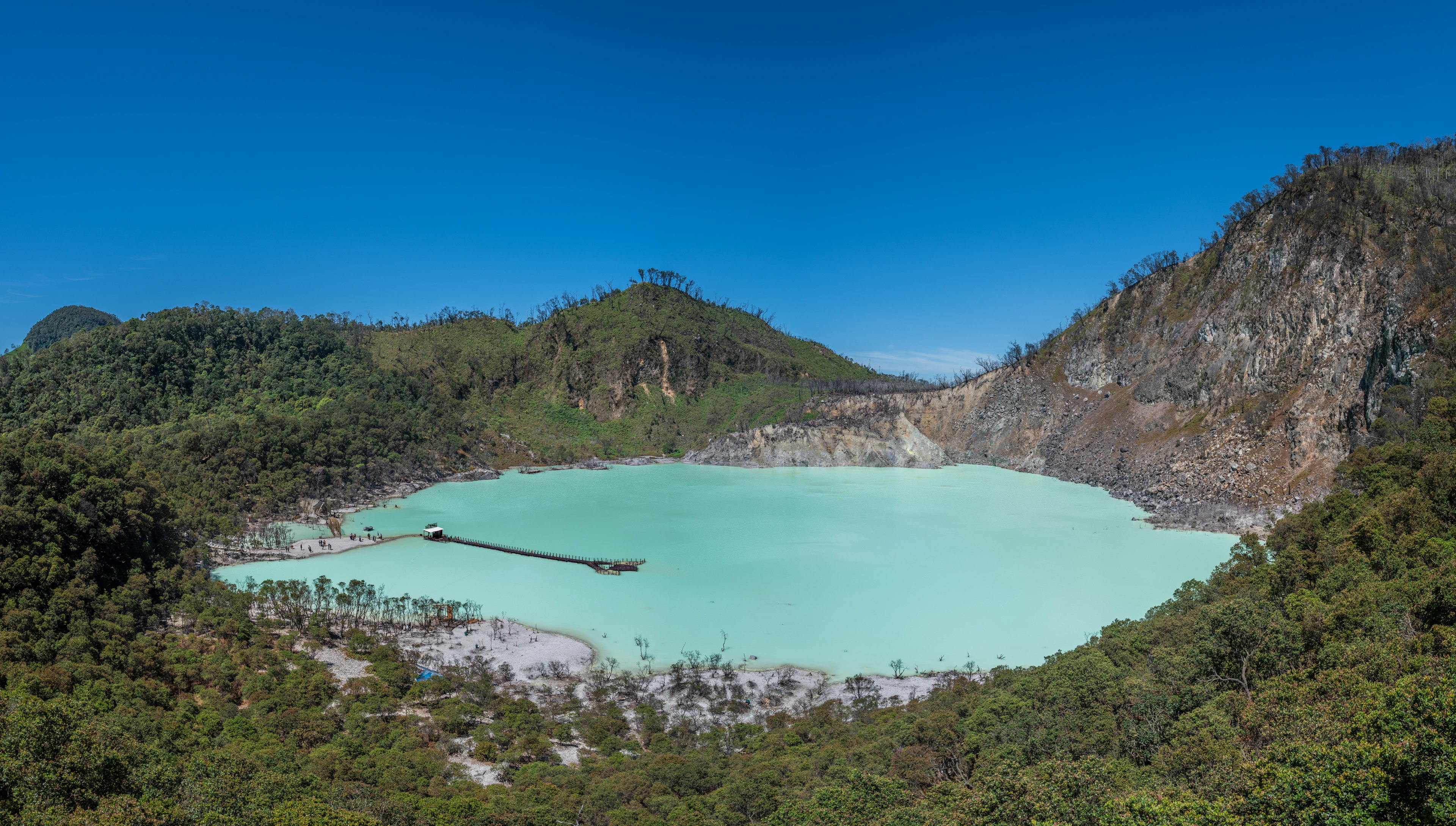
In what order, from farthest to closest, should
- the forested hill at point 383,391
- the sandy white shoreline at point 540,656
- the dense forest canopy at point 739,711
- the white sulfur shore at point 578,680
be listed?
the forested hill at point 383,391 < the sandy white shoreline at point 540,656 < the white sulfur shore at point 578,680 < the dense forest canopy at point 739,711

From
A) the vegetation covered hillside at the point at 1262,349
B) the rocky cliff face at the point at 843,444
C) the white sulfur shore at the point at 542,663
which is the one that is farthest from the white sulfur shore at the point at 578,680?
the rocky cliff face at the point at 843,444

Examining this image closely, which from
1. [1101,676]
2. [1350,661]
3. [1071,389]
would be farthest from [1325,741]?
[1071,389]

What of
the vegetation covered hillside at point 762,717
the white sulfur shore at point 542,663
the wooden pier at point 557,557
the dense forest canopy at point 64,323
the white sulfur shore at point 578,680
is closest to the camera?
the vegetation covered hillside at point 762,717

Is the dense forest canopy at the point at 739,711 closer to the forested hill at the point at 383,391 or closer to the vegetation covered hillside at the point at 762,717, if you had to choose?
the vegetation covered hillside at the point at 762,717

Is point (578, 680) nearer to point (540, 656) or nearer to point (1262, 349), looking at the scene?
point (540, 656)

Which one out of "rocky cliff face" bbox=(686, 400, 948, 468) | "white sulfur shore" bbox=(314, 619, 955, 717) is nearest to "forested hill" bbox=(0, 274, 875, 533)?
"rocky cliff face" bbox=(686, 400, 948, 468)

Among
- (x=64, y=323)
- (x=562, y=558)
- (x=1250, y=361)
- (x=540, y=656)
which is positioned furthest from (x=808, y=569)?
(x=64, y=323)

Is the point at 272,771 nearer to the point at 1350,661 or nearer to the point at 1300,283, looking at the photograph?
the point at 1350,661

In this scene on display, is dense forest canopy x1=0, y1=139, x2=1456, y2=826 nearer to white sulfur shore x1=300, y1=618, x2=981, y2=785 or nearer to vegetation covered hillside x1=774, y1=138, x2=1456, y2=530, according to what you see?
white sulfur shore x1=300, y1=618, x2=981, y2=785
